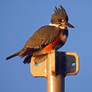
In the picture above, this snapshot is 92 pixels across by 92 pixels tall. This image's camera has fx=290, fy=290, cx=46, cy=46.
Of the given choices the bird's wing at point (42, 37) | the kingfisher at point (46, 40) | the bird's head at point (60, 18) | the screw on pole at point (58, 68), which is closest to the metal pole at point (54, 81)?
the screw on pole at point (58, 68)

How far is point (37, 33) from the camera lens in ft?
16.7

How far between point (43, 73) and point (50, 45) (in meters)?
1.33

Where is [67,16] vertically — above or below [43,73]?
above

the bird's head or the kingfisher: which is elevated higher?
the bird's head

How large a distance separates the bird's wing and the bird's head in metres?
0.16

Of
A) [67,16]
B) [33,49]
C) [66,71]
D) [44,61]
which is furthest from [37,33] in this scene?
[66,71]

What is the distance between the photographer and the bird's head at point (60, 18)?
5158mm

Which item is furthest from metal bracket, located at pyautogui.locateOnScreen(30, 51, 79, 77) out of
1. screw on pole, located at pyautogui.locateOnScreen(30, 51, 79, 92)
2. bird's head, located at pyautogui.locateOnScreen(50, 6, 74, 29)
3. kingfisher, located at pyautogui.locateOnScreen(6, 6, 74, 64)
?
bird's head, located at pyautogui.locateOnScreen(50, 6, 74, 29)

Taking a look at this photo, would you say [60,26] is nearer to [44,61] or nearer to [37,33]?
[37,33]

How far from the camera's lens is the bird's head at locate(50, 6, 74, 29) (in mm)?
5158

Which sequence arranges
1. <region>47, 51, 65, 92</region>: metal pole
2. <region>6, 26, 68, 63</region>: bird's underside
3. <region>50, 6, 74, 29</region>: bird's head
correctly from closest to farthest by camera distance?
1. <region>47, 51, 65, 92</region>: metal pole
2. <region>6, 26, 68, 63</region>: bird's underside
3. <region>50, 6, 74, 29</region>: bird's head

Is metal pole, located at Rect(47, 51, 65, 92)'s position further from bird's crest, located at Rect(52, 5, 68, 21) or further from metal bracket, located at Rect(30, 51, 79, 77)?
bird's crest, located at Rect(52, 5, 68, 21)

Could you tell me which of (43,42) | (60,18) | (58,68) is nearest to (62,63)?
(58,68)

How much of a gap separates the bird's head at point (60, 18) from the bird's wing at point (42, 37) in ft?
0.51
